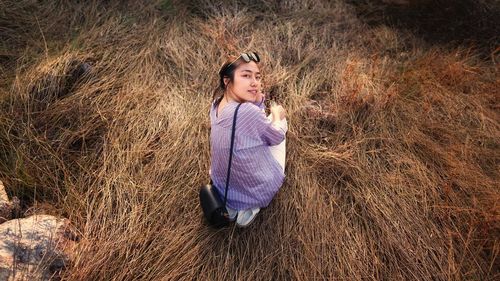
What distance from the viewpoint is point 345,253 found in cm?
201

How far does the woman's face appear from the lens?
2.07m

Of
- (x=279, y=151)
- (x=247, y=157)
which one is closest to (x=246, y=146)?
(x=247, y=157)

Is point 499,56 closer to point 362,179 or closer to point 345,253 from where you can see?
point 362,179

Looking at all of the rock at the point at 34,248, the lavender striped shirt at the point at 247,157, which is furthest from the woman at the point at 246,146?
the rock at the point at 34,248

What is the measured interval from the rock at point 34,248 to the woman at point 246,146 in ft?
2.99

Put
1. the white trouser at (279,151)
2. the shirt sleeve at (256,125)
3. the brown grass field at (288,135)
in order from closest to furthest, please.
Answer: the shirt sleeve at (256,125) < the brown grass field at (288,135) < the white trouser at (279,151)

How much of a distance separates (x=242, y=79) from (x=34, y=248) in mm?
1473

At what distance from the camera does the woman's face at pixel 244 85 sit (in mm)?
2068

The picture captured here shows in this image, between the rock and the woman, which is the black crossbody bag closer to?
the woman

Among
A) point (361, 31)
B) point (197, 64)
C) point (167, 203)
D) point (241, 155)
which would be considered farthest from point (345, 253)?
point (361, 31)

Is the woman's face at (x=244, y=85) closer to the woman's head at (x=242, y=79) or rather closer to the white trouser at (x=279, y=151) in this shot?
the woman's head at (x=242, y=79)

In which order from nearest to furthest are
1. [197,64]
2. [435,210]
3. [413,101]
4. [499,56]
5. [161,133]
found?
[435,210] < [161,133] < [413,101] < [197,64] < [499,56]

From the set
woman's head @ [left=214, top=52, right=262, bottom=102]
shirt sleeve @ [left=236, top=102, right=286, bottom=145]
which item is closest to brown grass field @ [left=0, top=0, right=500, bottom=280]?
shirt sleeve @ [left=236, top=102, right=286, bottom=145]

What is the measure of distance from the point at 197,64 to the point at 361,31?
6.03 feet
